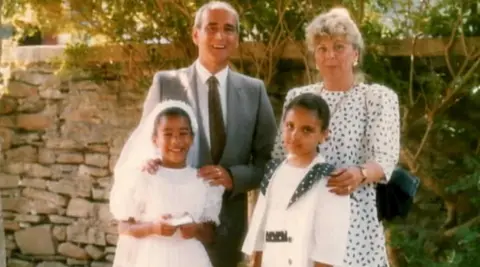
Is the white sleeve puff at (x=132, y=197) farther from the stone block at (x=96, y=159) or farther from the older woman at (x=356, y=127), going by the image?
the stone block at (x=96, y=159)

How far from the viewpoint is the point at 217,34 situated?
10.1ft

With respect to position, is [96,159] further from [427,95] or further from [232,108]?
[232,108]

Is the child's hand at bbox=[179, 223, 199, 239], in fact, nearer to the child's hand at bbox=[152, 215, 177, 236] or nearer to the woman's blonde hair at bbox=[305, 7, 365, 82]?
the child's hand at bbox=[152, 215, 177, 236]

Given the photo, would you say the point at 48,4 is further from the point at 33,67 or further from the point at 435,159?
the point at 435,159

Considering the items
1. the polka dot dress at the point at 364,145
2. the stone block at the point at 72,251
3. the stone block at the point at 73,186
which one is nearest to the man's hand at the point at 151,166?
the polka dot dress at the point at 364,145

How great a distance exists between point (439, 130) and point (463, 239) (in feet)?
2.22

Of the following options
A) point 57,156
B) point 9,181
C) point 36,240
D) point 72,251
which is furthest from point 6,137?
A: point 72,251

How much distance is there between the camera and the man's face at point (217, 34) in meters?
3.09

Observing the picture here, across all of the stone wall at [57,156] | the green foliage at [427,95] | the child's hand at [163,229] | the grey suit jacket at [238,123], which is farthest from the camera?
the stone wall at [57,156]

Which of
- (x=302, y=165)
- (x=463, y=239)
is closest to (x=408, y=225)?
(x=463, y=239)

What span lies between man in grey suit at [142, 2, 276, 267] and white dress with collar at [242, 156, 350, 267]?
0.35 meters

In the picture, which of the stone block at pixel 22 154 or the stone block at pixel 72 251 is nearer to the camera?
the stone block at pixel 72 251

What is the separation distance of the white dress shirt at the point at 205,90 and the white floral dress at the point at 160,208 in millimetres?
231

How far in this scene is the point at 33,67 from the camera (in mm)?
6191
